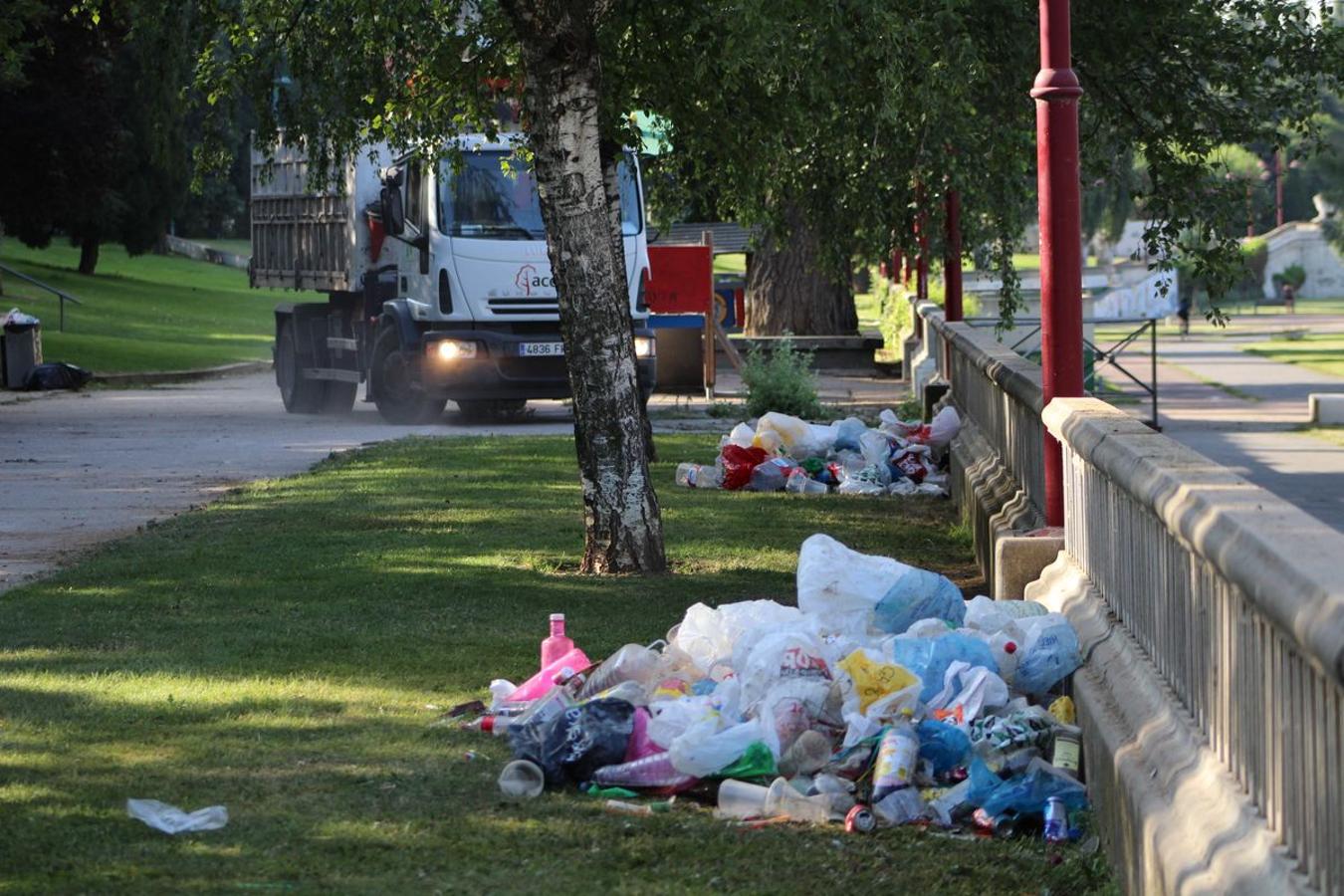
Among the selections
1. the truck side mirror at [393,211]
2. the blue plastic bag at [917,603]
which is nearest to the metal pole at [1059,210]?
the blue plastic bag at [917,603]

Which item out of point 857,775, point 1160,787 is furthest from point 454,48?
point 1160,787

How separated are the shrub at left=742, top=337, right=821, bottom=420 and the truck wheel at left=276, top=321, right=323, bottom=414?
636 cm

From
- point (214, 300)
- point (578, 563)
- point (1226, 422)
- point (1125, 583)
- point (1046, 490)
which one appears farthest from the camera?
point (214, 300)

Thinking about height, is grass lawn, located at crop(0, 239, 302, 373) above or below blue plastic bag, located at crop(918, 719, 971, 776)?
above

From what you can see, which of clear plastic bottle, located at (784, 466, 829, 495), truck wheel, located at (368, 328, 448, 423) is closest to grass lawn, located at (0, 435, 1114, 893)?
clear plastic bottle, located at (784, 466, 829, 495)

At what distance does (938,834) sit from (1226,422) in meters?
19.8

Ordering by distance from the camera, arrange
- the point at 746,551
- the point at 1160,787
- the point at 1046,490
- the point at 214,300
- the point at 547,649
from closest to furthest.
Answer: the point at 1160,787
the point at 547,649
the point at 1046,490
the point at 746,551
the point at 214,300

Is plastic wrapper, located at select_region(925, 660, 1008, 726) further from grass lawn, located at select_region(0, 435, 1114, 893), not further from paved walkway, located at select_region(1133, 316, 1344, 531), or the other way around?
paved walkway, located at select_region(1133, 316, 1344, 531)

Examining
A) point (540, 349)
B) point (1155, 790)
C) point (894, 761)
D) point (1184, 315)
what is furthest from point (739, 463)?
point (1184, 315)

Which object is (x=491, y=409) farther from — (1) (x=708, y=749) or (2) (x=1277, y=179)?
(2) (x=1277, y=179)

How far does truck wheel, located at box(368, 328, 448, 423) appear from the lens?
21.9 m

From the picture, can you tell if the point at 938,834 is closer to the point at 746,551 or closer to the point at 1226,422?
the point at 746,551

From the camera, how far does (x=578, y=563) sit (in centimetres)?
1131

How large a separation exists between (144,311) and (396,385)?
1471 inches
